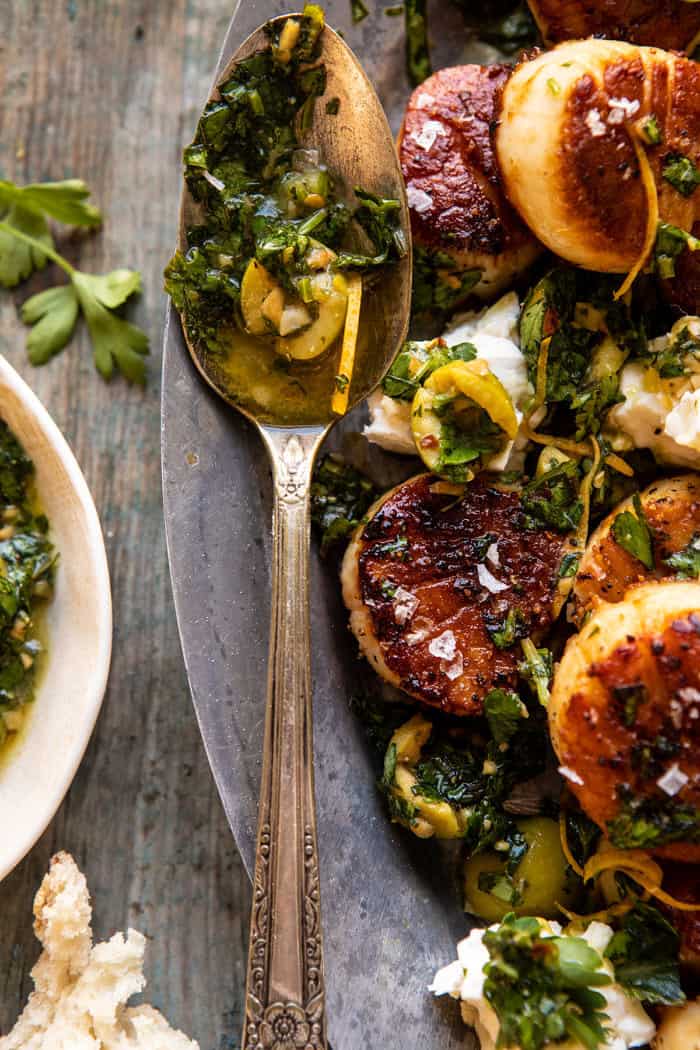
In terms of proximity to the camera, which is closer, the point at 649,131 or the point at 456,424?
the point at 649,131

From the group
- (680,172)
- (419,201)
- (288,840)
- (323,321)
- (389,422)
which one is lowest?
(288,840)

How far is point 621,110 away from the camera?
2236 millimetres

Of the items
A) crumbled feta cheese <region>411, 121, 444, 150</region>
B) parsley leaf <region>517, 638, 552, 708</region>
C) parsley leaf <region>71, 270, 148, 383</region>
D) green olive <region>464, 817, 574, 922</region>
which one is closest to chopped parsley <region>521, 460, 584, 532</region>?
parsley leaf <region>517, 638, 552, 708</region>

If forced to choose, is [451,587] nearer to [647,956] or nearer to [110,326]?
[647,956]

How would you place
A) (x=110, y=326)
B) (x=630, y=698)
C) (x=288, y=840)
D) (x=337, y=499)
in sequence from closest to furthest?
(x=630, y=698)
(x=288, y=840)
(x=337, y=499)
(x=110, y=326)

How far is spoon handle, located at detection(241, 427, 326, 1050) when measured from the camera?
2.21 metres

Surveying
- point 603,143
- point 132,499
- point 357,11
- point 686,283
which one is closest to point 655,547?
point 686,283

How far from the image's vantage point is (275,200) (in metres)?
2.49

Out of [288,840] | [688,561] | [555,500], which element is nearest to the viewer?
[288,840]

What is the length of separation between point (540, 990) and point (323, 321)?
1554 mm

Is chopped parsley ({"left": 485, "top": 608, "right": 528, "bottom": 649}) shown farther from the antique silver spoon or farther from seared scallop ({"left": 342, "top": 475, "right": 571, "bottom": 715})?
the antique silver spoon

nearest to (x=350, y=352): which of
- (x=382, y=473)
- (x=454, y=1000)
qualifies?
(x=382, y=473)

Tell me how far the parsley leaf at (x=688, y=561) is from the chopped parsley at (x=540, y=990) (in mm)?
857

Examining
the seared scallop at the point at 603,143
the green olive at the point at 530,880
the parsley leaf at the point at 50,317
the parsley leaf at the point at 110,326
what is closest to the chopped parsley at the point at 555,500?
the seared scallop at the point at 603,143
